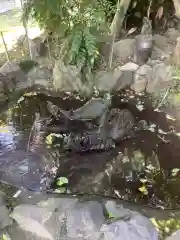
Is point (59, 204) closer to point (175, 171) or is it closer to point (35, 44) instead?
point (175, 171)

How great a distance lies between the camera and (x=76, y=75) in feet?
11.8

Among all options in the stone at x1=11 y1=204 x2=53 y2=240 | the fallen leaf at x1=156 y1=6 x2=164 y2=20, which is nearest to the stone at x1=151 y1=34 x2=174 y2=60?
the fallen leaf at x1=156 y1=6 x2=164 y2=20

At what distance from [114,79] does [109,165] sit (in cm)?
133

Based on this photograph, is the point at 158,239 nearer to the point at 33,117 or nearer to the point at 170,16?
the point at 33,117

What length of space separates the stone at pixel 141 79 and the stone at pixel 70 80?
52cm

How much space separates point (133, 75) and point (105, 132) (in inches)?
46.4

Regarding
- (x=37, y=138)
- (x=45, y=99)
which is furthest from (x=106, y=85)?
(x=37, y=138)

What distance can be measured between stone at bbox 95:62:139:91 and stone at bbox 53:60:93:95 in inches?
4.4

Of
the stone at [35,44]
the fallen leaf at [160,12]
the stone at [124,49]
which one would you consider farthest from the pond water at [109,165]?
the fallen leaf at [160,12]

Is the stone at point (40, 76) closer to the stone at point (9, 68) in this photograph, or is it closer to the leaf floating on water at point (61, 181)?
the stone at point (9, 68)

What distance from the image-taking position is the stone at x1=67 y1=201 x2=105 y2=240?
2021 mm

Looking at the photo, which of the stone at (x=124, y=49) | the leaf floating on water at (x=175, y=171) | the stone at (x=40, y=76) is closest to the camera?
the leaf floating on water at (x=175, y=171)

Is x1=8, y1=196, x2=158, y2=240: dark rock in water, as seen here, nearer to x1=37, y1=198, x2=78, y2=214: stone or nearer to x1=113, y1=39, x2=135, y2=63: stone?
x1=37, y1=198, x2=78, y2=214: stone

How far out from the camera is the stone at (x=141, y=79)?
12.4 ft
